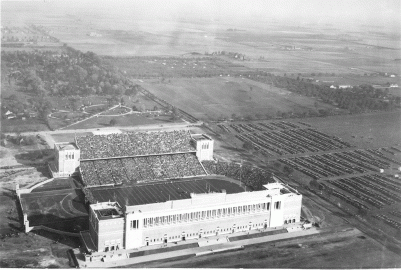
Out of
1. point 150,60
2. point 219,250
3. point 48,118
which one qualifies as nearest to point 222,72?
point 150,60

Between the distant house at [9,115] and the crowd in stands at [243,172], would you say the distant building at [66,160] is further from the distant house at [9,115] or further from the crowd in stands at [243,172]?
the distant house at [9,115]

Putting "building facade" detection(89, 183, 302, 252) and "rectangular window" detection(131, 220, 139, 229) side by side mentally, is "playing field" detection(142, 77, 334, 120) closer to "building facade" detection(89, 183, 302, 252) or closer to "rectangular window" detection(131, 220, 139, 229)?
"building facade" detection(89, 183, 302, 252)

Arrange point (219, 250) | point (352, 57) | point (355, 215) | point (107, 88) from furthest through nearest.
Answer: point (352, 57)
point (107, 88)
point (355, 215)
point (219, 250)

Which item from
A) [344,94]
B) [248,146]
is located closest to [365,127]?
[344,94]

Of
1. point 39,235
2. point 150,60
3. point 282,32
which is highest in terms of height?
point 282,32

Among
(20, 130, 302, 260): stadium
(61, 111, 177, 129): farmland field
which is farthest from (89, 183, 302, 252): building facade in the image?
(61, 111, 177, 129): farmland field

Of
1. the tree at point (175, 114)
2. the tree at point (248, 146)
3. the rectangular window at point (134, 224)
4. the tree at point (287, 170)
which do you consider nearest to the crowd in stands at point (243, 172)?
the tree at point (287, 170)

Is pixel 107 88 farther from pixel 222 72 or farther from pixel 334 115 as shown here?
pixel 334 115

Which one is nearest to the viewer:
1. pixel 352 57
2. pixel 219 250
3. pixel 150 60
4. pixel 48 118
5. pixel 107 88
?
pixel 219 250
